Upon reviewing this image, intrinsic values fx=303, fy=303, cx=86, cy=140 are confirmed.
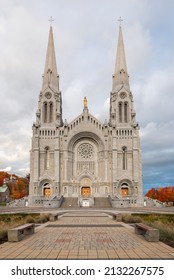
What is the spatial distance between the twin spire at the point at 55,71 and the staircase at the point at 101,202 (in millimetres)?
24800

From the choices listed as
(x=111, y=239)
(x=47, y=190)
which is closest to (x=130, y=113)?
(x=47, y=190)

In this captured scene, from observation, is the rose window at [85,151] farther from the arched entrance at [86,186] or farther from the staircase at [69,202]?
the staircase at [69,202]

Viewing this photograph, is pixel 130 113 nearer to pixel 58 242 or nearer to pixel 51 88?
pixel 51 88

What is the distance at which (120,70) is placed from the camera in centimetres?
6944

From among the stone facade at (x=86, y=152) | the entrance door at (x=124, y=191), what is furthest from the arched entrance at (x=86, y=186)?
the entrance door at (x=124, y=191)

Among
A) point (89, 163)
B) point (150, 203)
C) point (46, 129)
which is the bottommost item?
point (150, 203)

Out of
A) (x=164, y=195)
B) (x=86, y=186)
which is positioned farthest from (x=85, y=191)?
(x=164, y=195)

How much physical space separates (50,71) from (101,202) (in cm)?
3255

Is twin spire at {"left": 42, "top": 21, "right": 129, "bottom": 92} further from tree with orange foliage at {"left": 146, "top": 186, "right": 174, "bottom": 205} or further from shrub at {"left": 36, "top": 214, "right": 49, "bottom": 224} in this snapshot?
shrub at {"left": 36, "top": 214, "right": 49, "bottom": 224}

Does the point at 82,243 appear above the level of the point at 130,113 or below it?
below

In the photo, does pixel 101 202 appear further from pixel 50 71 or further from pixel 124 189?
pixel 50 71

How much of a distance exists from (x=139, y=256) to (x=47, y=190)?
55.1 m

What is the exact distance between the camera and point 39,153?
63.3m

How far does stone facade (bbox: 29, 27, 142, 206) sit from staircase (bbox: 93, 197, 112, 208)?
10.00 feet
